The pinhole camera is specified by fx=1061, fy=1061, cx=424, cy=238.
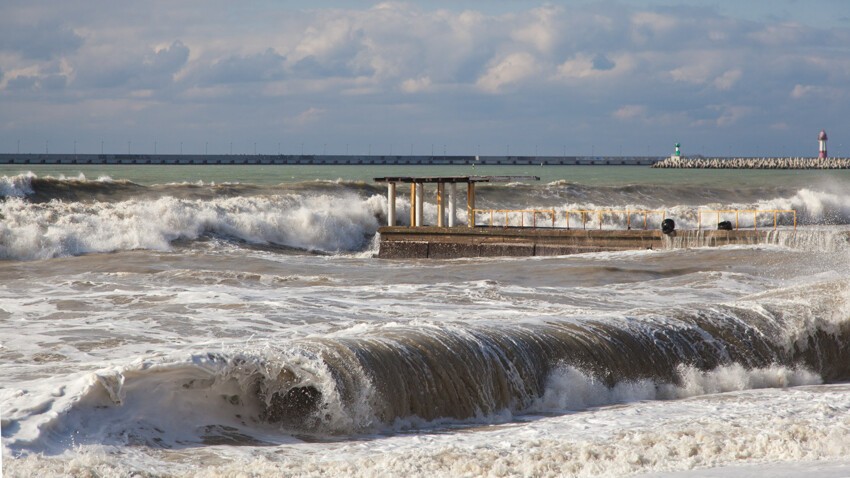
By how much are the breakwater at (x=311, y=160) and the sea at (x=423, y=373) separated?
119 metres

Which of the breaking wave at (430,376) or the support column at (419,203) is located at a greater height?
the support column at (419,203)

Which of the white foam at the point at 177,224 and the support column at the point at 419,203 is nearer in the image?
the white foam at the point at 177,224

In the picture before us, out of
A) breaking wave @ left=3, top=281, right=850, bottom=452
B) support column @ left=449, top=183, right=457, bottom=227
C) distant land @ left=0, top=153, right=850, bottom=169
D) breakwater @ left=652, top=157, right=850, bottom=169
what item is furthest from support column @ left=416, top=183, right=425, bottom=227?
breakwater @ left=652, top=157, right=850, bottom=169

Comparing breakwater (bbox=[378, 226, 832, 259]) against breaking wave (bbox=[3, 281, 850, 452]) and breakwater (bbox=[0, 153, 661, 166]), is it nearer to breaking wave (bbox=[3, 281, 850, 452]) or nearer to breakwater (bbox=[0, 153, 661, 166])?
breaking wave (bbox=[3, 281, 850, 452])

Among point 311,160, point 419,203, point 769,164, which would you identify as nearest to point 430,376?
point 419,203

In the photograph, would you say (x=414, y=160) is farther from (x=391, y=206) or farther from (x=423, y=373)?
(x=423, y=373)

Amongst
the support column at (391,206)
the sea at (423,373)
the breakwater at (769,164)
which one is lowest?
the sea at (423,373)

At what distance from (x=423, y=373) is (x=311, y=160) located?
15347cm

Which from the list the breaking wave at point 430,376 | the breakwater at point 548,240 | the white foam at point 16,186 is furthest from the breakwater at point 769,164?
the breaking wave at point 430,376

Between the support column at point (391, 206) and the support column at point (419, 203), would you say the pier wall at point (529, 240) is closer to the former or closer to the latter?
the support column at point (391, 206)

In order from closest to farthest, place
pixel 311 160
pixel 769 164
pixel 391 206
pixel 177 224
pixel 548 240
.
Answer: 1. pixel 548 240
2. pixel 391 206
3. pixel 177 224
4. pixel 769 164
5. pixel 311 160

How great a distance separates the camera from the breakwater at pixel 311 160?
13925 centimetres

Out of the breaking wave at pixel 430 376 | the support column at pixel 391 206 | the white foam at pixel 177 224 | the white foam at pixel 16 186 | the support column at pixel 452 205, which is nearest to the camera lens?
the breaking wave at pixel 430 376

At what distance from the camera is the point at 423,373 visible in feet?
36.5
